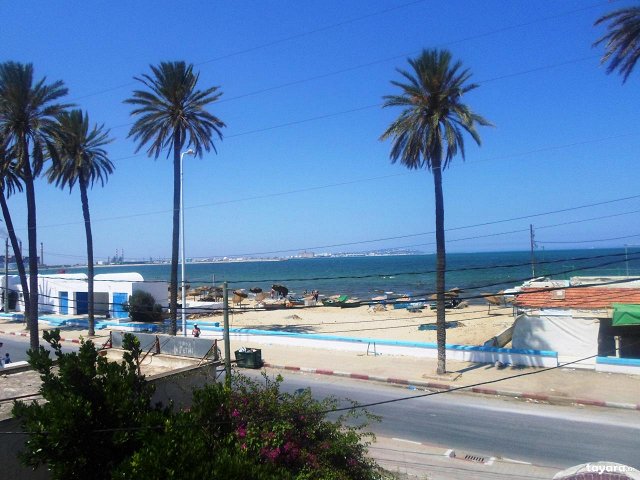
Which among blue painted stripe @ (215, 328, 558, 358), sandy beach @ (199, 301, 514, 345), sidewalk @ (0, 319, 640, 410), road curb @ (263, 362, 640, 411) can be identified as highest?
blue painted stripe @ (215, 328, 558, 358)

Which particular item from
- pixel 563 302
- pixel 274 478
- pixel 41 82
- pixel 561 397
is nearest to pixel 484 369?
pixel 561 397

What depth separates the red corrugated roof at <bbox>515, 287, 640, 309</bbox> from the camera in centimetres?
2850

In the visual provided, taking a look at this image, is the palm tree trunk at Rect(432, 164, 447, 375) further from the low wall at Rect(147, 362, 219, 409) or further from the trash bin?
the low wall at Rect(147, 362, 219, 409)

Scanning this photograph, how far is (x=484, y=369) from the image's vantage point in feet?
75.4

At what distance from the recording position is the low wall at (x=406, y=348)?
74.8 ft

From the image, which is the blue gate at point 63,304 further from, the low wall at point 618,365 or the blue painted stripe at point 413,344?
the low wall at point 618,365

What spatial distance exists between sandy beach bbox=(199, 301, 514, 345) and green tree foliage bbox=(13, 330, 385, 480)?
19.9 metres

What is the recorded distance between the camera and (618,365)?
69.3ft

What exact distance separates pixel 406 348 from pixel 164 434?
20.1m

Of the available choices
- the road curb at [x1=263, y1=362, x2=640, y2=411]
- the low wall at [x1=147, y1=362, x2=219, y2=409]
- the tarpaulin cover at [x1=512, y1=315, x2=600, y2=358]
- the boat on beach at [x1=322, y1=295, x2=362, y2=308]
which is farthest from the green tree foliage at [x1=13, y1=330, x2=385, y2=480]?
the tarpaulin cover at [x1=512, y1=315, x2=600, y2=358]

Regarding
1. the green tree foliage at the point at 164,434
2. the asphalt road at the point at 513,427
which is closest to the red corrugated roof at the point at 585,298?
the asphalt road at the point at 513,427

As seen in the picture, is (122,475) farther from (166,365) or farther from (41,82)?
(41,82)

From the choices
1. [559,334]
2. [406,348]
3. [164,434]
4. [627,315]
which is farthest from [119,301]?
[164,434]
